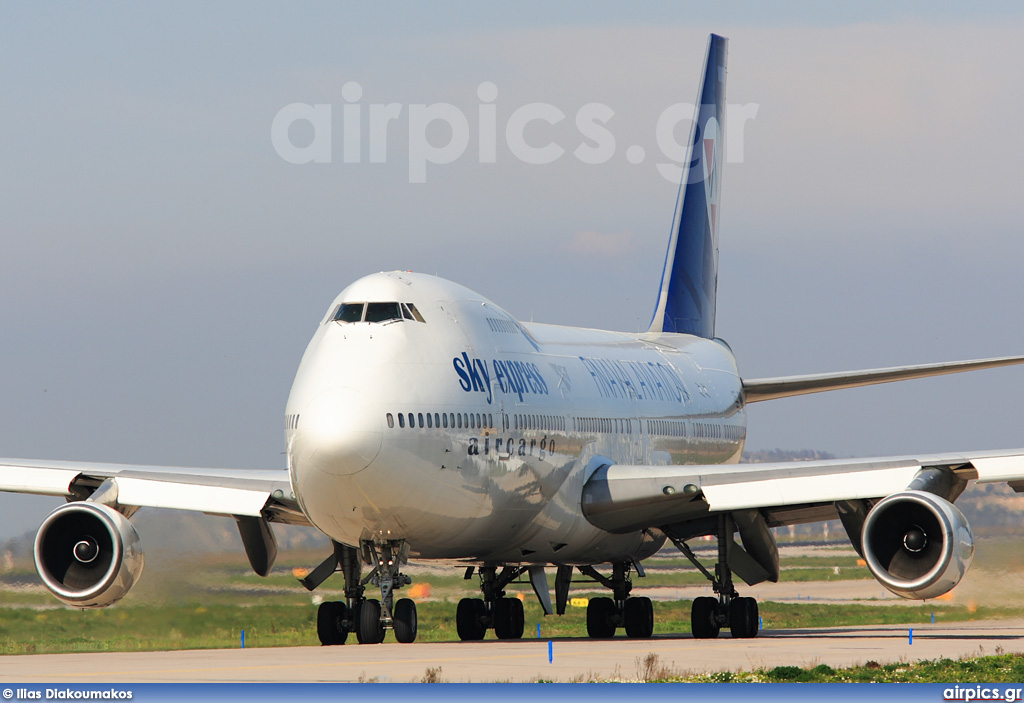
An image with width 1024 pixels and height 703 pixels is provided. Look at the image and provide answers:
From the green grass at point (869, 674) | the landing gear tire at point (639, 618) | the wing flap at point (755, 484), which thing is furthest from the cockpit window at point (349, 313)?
the landing gear tire at point (639, 618)

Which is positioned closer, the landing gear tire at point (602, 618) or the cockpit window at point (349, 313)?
the cockpit window at point (349, 313)

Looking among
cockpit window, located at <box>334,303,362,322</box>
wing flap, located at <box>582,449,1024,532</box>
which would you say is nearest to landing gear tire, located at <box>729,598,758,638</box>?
wing flap, located at <box>582,449,1024,532</box>

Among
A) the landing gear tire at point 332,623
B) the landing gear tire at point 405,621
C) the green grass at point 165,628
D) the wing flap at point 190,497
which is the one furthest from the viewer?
the green grass at point 165,628

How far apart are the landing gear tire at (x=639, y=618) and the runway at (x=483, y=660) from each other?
12.6 ft

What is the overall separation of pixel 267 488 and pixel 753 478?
6.69 metres

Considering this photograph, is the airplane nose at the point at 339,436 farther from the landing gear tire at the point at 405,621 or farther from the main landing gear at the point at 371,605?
the landing gear tire at the point at 405,621

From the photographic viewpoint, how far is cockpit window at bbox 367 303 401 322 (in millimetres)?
20406

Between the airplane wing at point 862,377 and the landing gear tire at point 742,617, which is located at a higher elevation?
the airplane wing at point 862,377

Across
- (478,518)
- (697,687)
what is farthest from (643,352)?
(697,687)

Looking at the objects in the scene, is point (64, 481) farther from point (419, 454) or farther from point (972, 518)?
point (972, 518)

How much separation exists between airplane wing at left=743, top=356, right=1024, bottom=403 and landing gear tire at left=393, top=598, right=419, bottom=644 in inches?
477

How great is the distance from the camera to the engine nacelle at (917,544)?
1966 cm

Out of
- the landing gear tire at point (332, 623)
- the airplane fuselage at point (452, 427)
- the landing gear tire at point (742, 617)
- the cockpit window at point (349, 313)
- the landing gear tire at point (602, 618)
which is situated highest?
the cockpit window at point (349, 313)

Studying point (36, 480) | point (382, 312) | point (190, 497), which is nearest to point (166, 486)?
point (190, 497)
